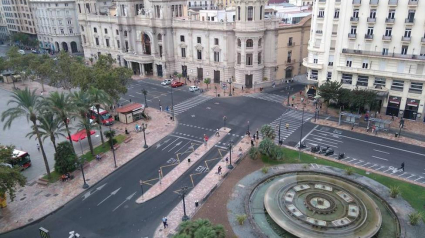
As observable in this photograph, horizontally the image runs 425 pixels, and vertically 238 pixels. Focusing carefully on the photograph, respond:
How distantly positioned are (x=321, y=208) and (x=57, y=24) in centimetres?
12757

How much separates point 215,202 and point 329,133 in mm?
28252

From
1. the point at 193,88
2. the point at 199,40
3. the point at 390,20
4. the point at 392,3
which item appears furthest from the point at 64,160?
the point at 392,3

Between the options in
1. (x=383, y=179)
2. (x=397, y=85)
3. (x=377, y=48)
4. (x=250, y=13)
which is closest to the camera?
(x=383, y=179)

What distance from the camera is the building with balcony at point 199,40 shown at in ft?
262

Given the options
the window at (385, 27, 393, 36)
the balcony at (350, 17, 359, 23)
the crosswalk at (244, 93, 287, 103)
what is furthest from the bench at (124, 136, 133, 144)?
the window at (385, 27, 393, 36)

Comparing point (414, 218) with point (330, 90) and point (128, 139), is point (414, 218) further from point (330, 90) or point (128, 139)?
point (128, 139)

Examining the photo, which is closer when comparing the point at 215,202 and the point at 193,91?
the point at 215,202

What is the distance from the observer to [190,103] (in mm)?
75062

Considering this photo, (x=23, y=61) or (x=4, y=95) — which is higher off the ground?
(x=23, y=61)

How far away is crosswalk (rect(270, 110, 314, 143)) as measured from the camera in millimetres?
58241

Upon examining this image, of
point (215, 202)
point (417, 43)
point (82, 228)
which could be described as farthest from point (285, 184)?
point (417, 43)

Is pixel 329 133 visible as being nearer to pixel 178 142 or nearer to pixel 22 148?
pixel 178 142

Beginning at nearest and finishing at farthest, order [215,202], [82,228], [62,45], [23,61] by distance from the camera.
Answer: [82,228], [215,202], [23,61], [62,45]

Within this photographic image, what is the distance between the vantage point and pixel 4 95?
Answer: 85625 mm
